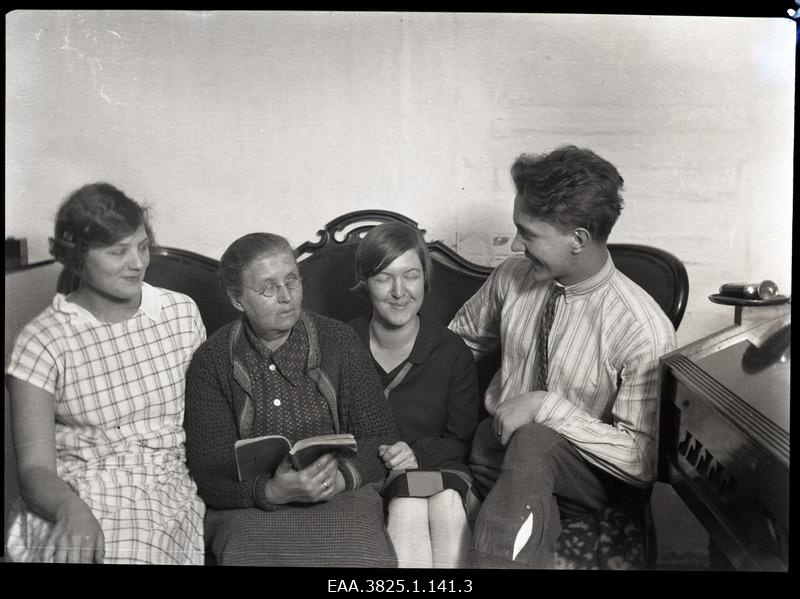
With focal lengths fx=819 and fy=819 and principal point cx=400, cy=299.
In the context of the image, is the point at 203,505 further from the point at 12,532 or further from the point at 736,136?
the point at 736,136

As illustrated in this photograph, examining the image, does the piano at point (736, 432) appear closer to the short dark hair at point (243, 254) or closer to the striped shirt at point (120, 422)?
the short dark hair at point (243, 254)

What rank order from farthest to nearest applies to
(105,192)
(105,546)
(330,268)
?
(330,268) → (105,192) → (105,546)

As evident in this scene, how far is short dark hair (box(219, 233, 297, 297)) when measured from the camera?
1.81m

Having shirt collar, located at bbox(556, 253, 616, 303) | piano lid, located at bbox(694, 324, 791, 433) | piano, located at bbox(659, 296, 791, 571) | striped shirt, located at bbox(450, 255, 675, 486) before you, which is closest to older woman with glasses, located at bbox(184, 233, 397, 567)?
striped shirt, located at bbox(450, 255, 675, 486)

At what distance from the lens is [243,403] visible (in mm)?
1794

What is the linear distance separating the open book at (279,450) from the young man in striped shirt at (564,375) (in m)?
0.33

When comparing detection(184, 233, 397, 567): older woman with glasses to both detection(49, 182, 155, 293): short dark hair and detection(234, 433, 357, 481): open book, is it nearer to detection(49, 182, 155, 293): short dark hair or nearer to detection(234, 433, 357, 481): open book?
detection(234, 433, 357, 481): open book

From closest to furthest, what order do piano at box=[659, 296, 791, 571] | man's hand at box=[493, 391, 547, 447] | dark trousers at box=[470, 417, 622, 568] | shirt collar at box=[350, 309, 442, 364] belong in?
1. piano at box=[659, 296, 791, 571]
2. dark trousers at box=[470, 417, 622, 568]
3. man's hand at box=[493, 391, 547, 447]
4. shirt collar at box=[350, 309, 442, 364]

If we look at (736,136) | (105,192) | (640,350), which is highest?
(736,136)

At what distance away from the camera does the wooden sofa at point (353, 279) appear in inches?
75.4

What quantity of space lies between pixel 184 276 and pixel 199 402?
12.7 inches

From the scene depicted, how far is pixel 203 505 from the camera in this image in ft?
5.95

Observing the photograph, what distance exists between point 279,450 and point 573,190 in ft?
2.80

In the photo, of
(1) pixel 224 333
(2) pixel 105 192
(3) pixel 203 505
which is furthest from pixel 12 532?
(2) pixel 105 192
